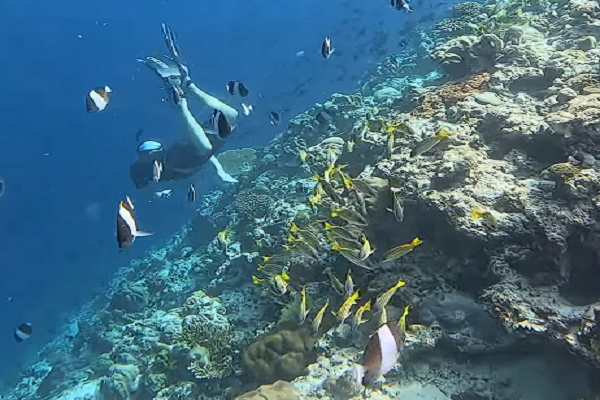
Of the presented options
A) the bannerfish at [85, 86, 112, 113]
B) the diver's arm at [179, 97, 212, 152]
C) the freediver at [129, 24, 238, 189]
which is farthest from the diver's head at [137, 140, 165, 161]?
the bannerfish at [85, 86, 112, 113]

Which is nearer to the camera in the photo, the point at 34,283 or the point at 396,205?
the point at 396,205

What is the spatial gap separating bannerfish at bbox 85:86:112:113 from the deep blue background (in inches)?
77.6

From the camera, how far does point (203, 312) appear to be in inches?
264

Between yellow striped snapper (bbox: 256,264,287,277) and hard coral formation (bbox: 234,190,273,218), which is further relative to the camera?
hard coral formation (bbox: 234,190,273,218)

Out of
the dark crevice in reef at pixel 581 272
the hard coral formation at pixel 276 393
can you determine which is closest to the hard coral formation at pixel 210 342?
the hard coral formation at pixel 276 393

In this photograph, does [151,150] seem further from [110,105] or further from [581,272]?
[110,105]

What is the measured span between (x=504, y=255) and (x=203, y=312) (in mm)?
4231

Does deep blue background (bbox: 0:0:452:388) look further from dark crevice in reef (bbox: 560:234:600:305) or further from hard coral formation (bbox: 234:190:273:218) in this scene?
dark crevice in reef (bbox: 560:234:600:305)

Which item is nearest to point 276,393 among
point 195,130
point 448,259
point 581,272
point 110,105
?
point 448,259

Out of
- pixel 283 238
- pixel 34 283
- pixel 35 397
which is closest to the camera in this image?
pixel 283 238

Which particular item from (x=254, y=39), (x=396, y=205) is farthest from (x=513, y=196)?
(x=254, y=39)

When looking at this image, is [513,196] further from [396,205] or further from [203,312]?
[203,312]

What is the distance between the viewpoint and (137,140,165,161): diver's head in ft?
29.0

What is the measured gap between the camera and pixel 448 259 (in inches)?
186
